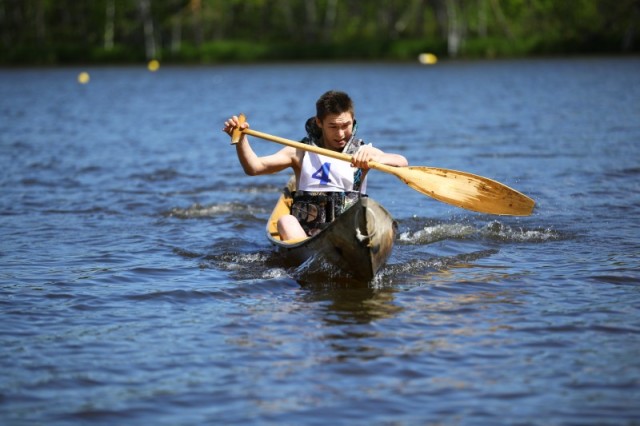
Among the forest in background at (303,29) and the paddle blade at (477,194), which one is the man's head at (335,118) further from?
the forest in background at (303,29)

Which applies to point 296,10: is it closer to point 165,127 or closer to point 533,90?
point 533,90

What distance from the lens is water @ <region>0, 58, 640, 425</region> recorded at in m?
5.47

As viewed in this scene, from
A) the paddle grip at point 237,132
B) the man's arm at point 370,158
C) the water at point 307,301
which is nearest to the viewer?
the water at point 307,301

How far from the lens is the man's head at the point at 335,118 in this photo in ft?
26.6

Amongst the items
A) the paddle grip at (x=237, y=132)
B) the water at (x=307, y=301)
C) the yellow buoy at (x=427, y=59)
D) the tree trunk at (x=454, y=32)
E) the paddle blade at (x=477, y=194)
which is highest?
the tree trunk at (x=454, y=32)

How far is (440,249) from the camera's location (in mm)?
9492

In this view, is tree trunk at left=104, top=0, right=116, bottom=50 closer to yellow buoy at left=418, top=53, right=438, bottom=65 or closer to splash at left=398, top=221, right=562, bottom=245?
yellow buoy at left=418, top=53, right=438, bottom=65

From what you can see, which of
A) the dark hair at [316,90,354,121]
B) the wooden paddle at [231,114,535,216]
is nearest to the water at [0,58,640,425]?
the wooden paddle at [231,114,535,216]

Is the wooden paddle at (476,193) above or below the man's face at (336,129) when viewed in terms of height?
below

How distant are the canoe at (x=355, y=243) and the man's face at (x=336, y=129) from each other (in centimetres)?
85

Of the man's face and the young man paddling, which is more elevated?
the man's face

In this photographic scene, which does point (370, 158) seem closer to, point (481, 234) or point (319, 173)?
point (319, 173)

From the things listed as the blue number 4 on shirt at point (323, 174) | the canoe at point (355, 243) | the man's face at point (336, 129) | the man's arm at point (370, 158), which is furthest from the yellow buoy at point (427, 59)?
the canoe at point (355, 243)

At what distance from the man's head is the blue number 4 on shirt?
22cm
